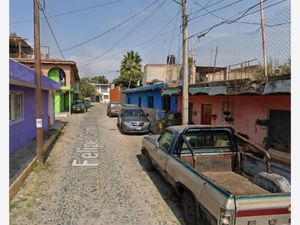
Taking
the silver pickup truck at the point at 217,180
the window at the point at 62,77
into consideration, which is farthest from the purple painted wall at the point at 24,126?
the window at the point at 62,77

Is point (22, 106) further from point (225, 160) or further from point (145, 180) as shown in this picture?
point (225, 160)

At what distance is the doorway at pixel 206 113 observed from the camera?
1288 centimetres

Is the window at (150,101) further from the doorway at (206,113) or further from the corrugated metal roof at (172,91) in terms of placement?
the doorway at (206,113)

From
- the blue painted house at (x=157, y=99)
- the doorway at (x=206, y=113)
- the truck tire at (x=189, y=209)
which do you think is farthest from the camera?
the blue painted house at (x=157, y=99)

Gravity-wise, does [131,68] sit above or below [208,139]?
above

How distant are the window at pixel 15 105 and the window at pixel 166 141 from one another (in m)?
5.99

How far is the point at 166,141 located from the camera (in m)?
6.30

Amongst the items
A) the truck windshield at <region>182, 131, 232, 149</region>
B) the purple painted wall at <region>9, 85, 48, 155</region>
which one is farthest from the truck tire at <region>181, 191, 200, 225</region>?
the purple painted wall at <region>9, 85, 48, 155</region>

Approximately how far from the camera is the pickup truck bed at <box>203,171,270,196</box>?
452 centimetres

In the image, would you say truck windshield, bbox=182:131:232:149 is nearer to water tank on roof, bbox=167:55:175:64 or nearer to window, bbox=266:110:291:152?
window, bbox=266:110:291:152

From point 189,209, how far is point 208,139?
183 centimetres

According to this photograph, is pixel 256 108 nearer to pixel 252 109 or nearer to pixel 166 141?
pixel 252 109

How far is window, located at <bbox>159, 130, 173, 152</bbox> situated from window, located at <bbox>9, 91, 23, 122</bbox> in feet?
19.6

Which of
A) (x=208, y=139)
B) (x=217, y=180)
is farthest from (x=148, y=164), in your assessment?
(x=217, y=180)
